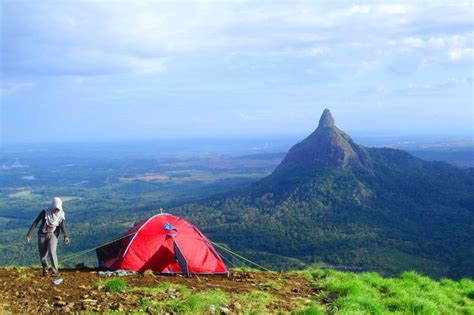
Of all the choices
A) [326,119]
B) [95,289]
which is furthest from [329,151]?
[95,289]

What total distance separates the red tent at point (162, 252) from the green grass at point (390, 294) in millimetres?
3567

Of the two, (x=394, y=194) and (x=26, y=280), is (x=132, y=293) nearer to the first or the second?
(x=26, y=280)

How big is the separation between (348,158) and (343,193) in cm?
1687

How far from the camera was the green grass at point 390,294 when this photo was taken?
12023mm

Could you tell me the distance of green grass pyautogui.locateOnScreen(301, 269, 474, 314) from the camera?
12.0 meters

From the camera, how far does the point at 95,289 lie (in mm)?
12352

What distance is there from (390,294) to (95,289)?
8.41 metres

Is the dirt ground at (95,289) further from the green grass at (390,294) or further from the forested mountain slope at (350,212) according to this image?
the forested mountain slope at (350,212)

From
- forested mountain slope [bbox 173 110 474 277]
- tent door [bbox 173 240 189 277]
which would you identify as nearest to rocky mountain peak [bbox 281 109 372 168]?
forested mountain slope [bbox 173 110 474 277]

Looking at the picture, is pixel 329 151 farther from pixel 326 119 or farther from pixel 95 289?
pixel 95 289

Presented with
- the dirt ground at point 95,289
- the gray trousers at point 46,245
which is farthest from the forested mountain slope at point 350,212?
the gray trousers at point 46,245

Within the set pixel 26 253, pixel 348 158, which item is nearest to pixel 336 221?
pixel 348 158

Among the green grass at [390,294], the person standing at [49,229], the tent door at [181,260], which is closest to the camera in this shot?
the green grass at [390,294]

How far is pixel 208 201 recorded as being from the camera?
175375 mm
